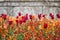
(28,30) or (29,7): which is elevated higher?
(28,30)

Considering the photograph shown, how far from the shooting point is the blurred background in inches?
273

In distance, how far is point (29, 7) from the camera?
7.07 metres

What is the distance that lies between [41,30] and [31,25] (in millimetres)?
202

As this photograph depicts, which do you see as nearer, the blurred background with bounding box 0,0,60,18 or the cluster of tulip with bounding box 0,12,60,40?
the cluster of tulip with bounding box 0,12,60,40

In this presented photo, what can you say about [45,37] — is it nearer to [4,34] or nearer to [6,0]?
[4,34]

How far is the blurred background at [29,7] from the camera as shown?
6.94 meters

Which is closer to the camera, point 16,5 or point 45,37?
point 45,37

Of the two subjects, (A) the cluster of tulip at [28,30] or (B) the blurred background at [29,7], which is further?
(B) the blurred background at [29,7]

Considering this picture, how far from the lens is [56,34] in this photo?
13.2 feet

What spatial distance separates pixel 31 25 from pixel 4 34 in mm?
388

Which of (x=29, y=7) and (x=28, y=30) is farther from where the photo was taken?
(x=29, y=7)

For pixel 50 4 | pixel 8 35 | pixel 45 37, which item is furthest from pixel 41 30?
pixel 50 4

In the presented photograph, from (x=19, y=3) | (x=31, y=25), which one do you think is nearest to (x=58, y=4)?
(x=19, y=3)

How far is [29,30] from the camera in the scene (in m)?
3.96
